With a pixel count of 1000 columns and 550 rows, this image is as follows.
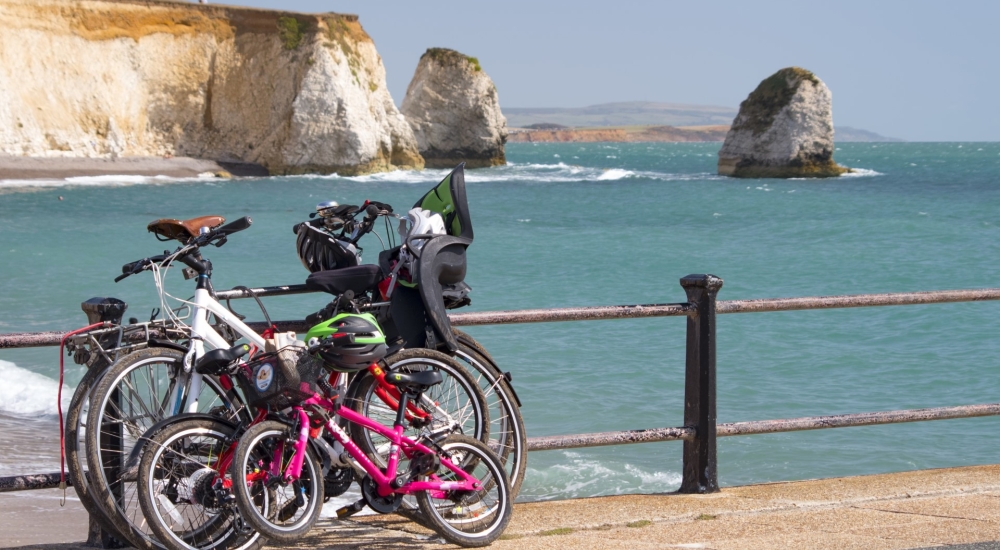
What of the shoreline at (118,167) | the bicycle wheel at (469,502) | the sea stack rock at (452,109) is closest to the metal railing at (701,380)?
the bicycle wheel at (469,502)

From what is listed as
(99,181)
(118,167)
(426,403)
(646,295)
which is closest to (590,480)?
(426,403)

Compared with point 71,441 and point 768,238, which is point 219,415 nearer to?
point 71,441

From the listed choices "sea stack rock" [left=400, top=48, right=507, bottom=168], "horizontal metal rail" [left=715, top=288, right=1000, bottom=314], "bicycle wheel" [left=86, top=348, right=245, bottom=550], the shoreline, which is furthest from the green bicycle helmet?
"sea stack rock" [left=400, top=48, right=507, bottom=168]

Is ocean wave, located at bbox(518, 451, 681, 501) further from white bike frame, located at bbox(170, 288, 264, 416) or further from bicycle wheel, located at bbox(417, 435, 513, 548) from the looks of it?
white bike frame, located at bbox(170, 288, 264, 416)

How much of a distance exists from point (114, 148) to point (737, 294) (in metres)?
42.4

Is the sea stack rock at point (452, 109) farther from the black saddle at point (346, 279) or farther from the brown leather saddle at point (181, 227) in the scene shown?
the brown leather saddle at point (181, 227)

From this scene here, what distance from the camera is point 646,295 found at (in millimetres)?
22109

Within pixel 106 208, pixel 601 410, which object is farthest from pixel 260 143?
pixel 601 410

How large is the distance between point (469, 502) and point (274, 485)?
0.77 meters

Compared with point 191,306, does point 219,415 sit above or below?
below

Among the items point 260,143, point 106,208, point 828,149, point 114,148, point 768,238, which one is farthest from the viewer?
point 828,149

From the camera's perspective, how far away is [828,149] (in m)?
71.6

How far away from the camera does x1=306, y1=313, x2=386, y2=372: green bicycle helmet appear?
11.8 ft

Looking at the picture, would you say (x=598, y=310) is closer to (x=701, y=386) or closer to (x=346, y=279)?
(x=701, y=386)
